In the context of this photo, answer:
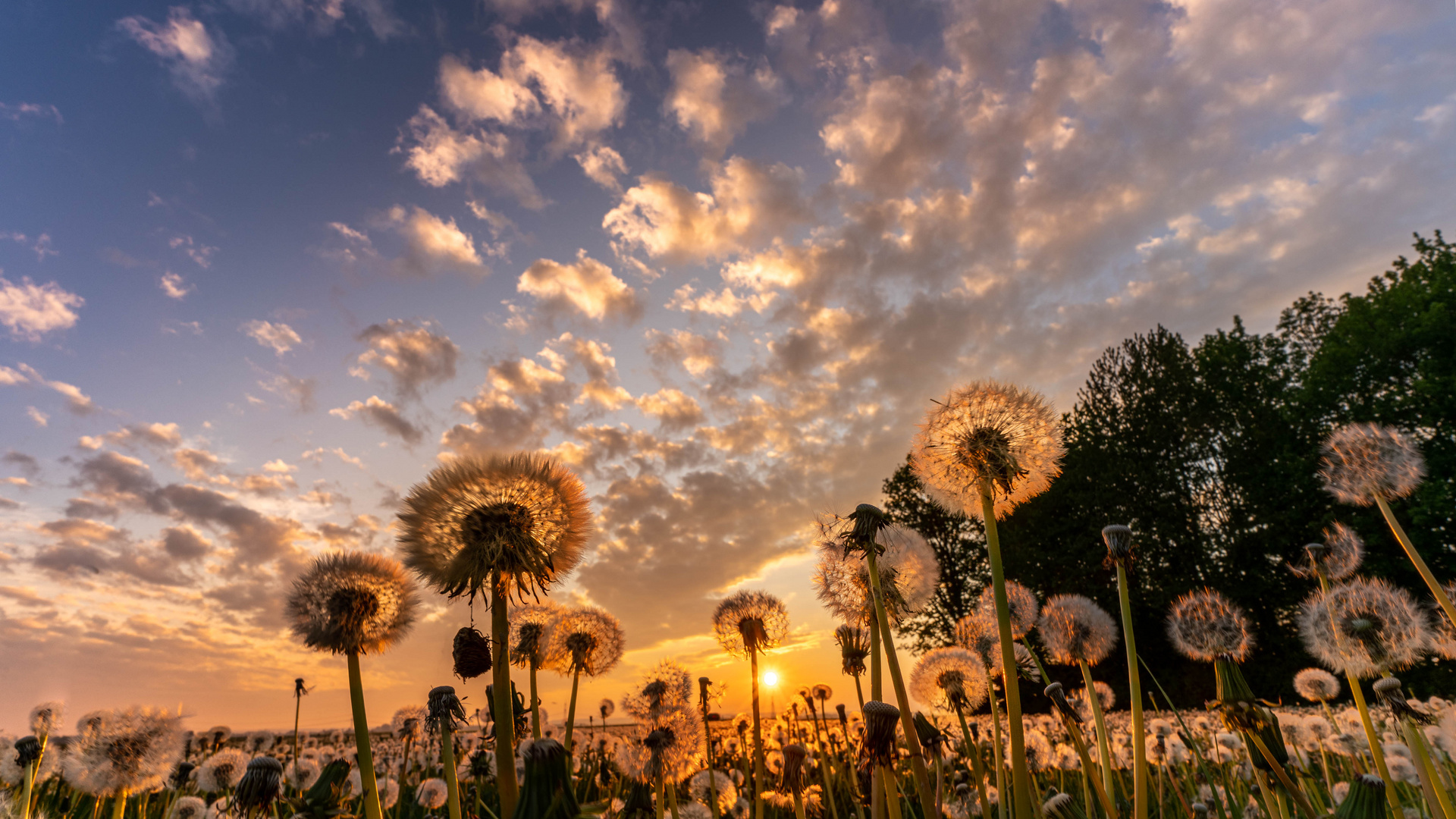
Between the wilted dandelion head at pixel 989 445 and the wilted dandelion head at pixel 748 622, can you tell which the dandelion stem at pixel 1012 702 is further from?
the wilted dandelion head at pixel 748 622

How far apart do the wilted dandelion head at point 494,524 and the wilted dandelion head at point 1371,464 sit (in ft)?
16.0

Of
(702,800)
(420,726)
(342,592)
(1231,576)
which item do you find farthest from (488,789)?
(1231,576)

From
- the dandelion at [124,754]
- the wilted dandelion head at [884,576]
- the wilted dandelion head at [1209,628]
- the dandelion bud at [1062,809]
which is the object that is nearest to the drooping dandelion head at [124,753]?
the dandelion at [124,754]

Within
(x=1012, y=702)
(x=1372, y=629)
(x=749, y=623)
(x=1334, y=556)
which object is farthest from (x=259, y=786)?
(x=1334, y=556)

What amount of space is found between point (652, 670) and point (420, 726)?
3.15 metres

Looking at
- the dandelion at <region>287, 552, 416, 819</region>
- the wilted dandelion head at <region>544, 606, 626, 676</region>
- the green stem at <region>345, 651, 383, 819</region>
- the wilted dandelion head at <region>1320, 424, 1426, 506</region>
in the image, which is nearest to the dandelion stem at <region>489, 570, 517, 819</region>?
the green stem at <region>345, 651, 383, 819</region>

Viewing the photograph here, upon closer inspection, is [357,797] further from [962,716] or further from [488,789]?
[962,716]

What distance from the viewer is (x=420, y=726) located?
6898 mm

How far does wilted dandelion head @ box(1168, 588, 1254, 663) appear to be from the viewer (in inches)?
140

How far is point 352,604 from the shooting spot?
2818mm

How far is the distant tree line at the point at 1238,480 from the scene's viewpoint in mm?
23359

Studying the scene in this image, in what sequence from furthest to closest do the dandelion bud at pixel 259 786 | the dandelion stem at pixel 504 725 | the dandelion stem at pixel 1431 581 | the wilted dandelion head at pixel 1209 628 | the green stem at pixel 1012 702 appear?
the wilted dandelion head at pixel 1209 628
the dandelion stem at pixel 1431 581
the dandelion bud at pixel 259 786
the green stem at pixel 1012 702
the dandelion stem at pixel 504 725

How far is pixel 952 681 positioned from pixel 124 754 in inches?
204

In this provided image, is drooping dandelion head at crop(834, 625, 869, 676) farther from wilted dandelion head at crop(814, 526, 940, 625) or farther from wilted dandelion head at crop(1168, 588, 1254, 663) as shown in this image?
wilted dandelion head at crop(1168, 588, 1254, 663)
